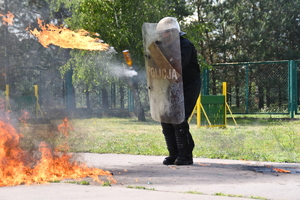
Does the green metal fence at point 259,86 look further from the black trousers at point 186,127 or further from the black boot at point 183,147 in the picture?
the black boot at point 183,147

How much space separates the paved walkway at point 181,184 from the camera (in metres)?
3.85

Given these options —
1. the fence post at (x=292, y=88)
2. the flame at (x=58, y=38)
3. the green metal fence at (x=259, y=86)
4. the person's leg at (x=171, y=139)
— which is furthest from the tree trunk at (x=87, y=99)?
the person's leg at (x=171, y=139)

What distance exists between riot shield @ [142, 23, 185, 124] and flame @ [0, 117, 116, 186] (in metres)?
1.23

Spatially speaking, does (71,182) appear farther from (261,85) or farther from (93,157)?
(261,85)

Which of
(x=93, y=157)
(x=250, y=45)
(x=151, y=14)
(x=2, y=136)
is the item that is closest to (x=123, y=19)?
(x=151, y=14)

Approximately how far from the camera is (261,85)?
2323 centimetres

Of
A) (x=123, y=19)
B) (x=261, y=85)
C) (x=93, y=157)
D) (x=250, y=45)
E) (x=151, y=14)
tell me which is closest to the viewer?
(x=93, y=157)

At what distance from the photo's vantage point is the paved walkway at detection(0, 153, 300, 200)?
385 cm

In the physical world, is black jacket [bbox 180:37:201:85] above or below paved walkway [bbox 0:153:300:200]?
above

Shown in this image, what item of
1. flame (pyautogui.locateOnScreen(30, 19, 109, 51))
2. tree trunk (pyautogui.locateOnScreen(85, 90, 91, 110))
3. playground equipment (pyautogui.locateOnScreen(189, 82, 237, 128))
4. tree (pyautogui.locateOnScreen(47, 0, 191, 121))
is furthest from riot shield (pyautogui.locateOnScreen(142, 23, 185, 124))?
tree trunk (pyautogui.locateOnScreen(85, 90, 91, 110))

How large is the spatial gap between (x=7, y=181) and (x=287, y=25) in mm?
29234

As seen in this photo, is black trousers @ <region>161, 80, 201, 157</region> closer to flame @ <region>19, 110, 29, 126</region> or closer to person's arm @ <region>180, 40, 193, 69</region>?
person's arm @ <region>180, 40, 193, 69</region>

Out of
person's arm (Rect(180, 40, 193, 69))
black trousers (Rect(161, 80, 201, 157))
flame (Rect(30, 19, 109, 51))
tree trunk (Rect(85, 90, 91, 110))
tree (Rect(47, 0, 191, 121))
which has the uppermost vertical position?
tree (Rect(47, 0, 191, 121))

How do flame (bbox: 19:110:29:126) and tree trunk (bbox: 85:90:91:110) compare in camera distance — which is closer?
flame (bbox: 19:110:29:126)
